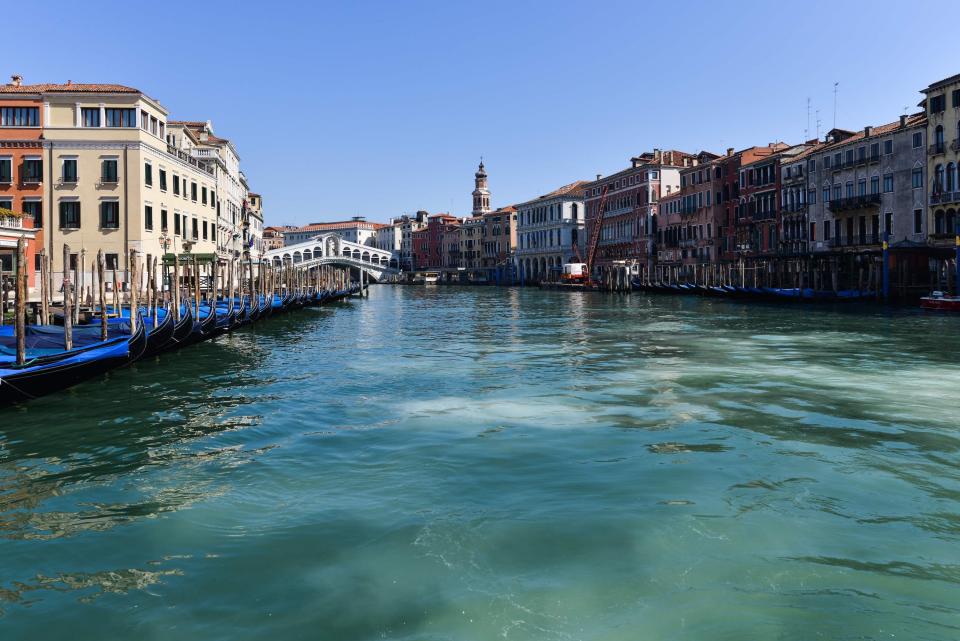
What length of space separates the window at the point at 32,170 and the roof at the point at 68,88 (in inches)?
90.6

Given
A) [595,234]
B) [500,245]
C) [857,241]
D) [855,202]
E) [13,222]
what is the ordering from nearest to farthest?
[13,222]
[855,202]
[857,241]
[595,234]
[500,245]

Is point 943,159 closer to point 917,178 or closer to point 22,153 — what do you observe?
point 917,178

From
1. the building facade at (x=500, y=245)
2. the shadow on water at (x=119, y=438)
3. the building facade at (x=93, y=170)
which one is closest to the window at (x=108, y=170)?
the building facade at (x=93, y=170)

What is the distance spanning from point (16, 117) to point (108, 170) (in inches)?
134

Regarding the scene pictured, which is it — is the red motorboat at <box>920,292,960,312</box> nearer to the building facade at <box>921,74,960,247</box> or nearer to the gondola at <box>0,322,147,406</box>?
the building facade at <box>921,74,960,247</box>

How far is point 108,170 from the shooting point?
2589 cm

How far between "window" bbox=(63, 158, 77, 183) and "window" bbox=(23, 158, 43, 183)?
29.8 inches

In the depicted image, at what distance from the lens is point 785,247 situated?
39.8 metres

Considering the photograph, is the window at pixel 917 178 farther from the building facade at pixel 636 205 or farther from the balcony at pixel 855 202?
the building facade at pixel 636 205

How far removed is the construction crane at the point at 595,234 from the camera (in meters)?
62.4

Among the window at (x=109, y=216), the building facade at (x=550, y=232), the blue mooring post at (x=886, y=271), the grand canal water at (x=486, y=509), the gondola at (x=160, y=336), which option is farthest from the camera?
the building facade at (x=550, y=232)

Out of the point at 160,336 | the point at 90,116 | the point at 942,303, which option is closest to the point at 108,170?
the point at 90,116

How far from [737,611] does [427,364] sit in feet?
31.8

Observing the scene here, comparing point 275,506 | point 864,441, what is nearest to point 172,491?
point 275,506
